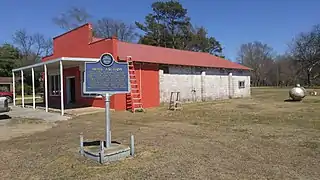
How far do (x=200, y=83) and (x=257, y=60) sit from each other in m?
79.4

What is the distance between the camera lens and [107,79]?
7941 millimetres

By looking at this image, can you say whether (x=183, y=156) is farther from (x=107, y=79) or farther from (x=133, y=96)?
(x=133, y=96)

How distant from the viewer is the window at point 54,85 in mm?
26297

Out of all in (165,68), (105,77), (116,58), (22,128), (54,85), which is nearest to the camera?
(105,77)

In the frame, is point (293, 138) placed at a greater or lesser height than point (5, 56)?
lesser

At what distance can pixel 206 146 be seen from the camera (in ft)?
28.1

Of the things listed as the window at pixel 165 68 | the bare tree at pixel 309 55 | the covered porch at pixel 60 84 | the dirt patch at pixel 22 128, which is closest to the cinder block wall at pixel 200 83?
the window at pixel 165 68

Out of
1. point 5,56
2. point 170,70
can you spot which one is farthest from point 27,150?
point 5,56

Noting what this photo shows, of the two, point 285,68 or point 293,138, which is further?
point 285,68

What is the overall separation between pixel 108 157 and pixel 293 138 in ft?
18.8

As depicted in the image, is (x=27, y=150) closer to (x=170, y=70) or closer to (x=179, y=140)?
(x=179, y=140)

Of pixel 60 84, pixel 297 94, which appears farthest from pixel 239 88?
pixel 60 84

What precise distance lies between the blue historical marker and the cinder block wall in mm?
15566

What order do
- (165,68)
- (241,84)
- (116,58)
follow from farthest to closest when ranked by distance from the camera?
1. (241,84)
2. (165,68)
3. (116,58)
